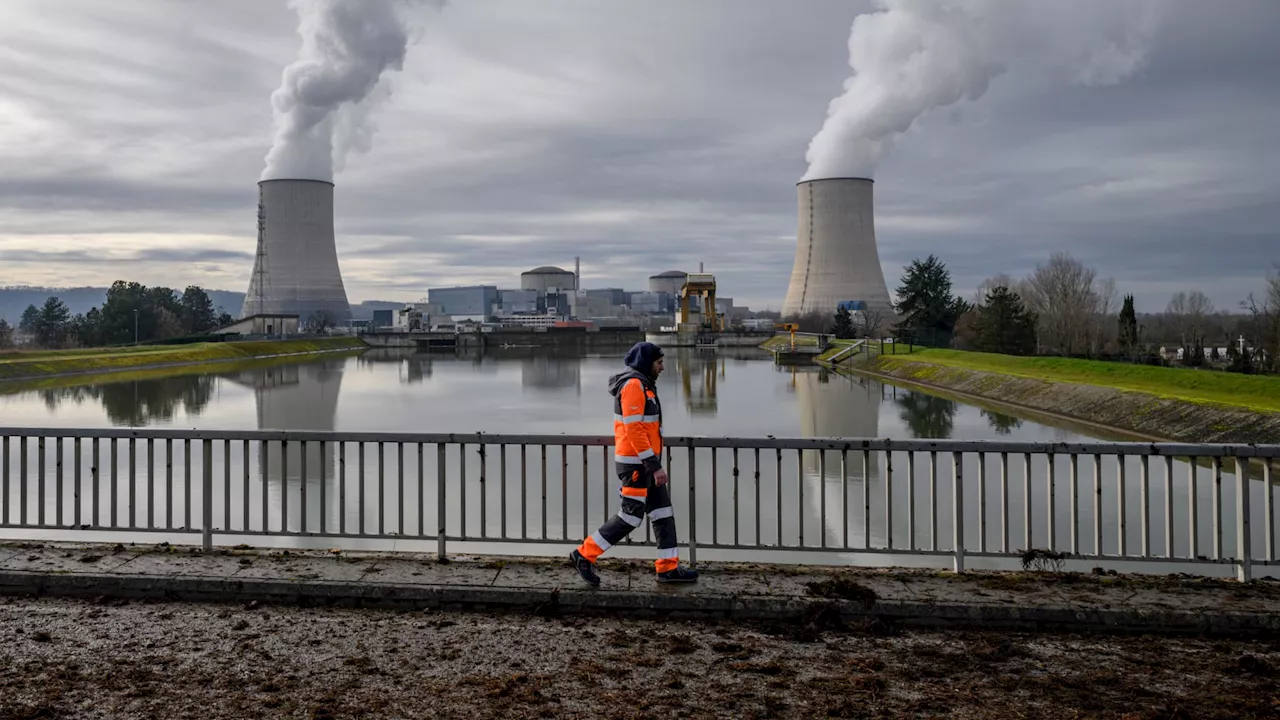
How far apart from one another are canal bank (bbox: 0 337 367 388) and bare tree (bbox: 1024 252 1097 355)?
51767 mm

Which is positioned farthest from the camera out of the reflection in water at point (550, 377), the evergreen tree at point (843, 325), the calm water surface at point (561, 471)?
the evergreen tree at point (843, 325)

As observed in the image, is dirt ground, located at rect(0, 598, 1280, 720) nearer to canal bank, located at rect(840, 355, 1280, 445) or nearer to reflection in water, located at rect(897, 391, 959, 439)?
canal bank, located at rect(840, 355, 1280, 445)

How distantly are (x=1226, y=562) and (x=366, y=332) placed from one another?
11112cm

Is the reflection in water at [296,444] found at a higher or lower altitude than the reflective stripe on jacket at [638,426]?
lower

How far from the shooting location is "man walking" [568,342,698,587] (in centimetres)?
615

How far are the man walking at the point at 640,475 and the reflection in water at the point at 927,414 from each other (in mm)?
17476

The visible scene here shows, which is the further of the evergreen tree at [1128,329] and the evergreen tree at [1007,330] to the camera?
the evergreen tree at [1007,330]

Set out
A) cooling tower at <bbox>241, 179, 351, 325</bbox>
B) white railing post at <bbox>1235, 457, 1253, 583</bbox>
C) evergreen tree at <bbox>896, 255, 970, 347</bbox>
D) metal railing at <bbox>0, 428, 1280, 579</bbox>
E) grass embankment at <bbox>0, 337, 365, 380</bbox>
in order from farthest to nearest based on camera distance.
→ 1. cooling tower at <bbox>241, 179, 351, 325</bbox>
2. evergreen tree at <bbox>896, 255, 970, 347</bbox>
3. grass embankment at <bbox>0, 337, 365, 380</bbox>
4. metal railing at <bbox>0, 428, 1280, 579</bbox>
5. white railing post at <bbox>1235, 457, 1253, 583</bbox>

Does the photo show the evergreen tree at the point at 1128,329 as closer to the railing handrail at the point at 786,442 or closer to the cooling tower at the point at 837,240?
the cooling tower at the point at 837,240

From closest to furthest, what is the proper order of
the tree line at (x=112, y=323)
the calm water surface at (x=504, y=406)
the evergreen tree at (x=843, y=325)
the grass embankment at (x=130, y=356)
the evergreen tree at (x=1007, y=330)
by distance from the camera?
the calm water surface at (x=504, y=406) < the evergreen tree at (x=1007, y=330) < the grass embankment at (x=130, y=356) < the tree line at (x=112, y=323) < the evergreen tree at (x=843, y=325)

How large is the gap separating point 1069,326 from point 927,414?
28.9 m

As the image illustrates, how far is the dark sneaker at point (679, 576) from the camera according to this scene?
6203 millimetres

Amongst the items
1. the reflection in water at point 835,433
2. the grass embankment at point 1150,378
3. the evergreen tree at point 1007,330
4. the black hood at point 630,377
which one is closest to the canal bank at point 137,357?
the reflection in water at point 835,433

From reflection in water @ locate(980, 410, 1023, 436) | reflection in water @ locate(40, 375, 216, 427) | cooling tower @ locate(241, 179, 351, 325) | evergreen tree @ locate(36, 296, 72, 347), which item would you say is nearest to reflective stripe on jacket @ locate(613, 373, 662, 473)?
reflection in water @ locate(980, 410, 1023, 436)
